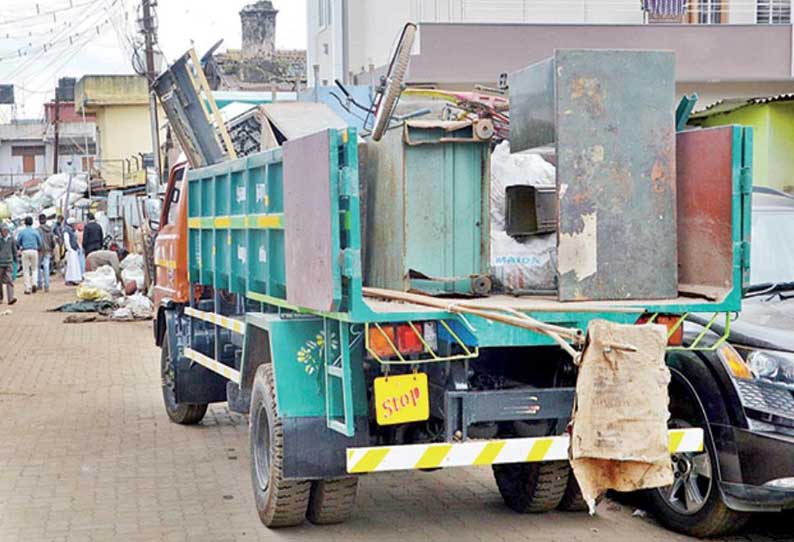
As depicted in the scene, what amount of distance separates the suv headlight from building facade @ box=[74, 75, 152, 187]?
46164 mm

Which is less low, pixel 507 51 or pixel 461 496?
pixel 507 51

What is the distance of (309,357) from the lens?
6266 mm

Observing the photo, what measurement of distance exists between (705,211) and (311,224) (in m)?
1.98

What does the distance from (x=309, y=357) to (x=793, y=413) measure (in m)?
2.49

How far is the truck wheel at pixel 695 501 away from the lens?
6.34 metres

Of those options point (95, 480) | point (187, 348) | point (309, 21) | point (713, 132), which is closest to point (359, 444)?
point (713, 132)

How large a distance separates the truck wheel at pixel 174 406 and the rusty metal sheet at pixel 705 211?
528cm

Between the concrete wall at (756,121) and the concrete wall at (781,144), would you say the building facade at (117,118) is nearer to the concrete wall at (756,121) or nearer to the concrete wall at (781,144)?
the concrete wall at (781,144)

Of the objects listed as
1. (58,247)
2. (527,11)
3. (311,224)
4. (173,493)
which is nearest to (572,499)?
(311,224)

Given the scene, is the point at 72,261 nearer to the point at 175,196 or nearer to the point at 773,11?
the point at 773,11

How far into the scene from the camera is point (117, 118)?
5262 cm

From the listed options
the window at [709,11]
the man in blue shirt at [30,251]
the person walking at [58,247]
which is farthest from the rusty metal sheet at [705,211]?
the person walking at [58,247]

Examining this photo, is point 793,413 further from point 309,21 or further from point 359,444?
point 309,21

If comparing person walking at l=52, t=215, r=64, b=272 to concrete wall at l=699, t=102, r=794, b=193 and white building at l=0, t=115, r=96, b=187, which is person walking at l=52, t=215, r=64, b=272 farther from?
white building at l=0, t=115, r=96, b=187
